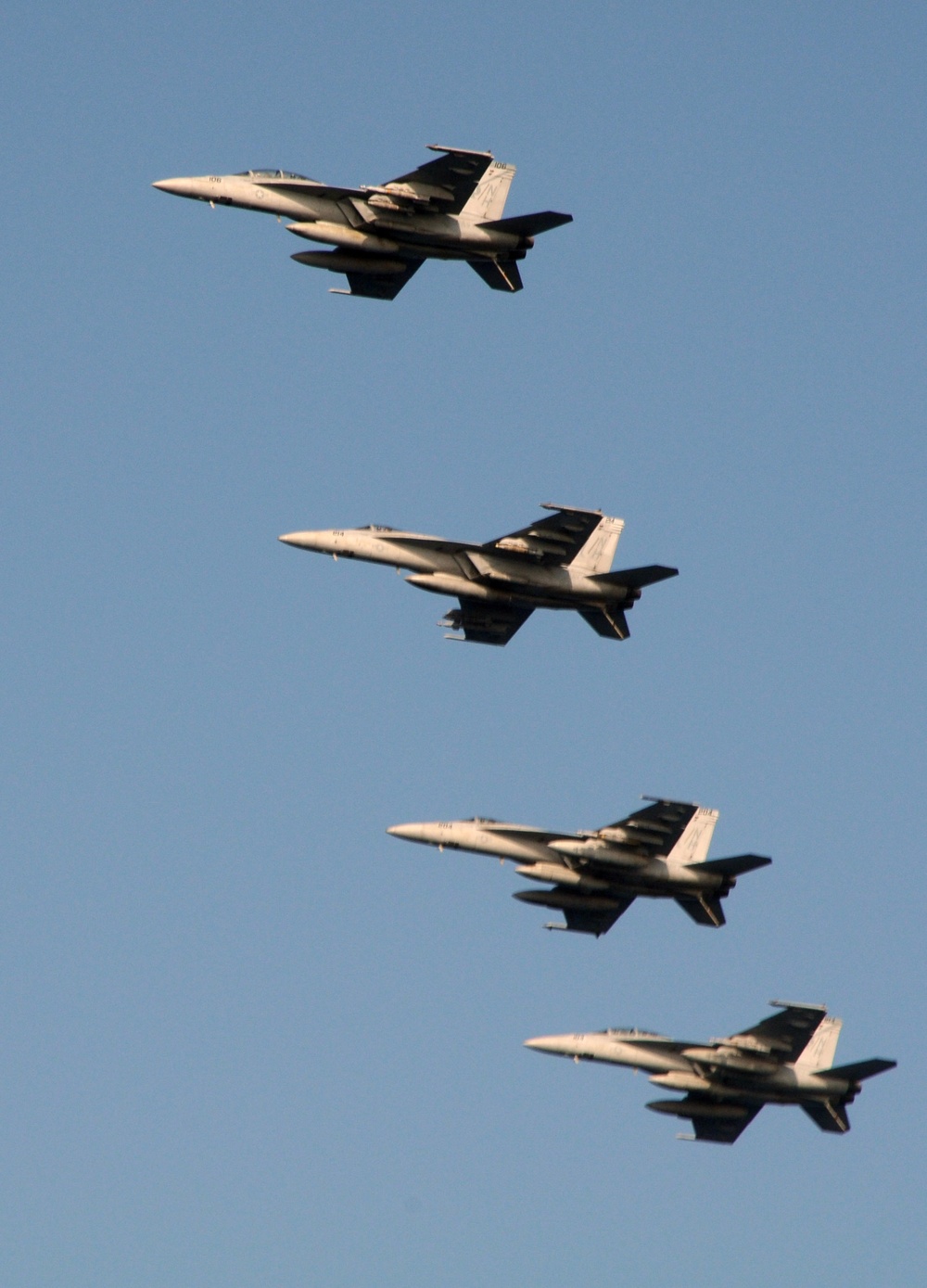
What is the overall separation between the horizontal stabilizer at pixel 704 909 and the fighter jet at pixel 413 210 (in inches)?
1002

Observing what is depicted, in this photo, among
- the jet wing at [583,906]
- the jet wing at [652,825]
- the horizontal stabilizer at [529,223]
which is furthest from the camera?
the jet wing at [583,906]

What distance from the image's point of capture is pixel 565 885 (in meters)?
89.9

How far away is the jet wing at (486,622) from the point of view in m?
88.6

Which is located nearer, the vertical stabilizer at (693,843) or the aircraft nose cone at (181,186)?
the aircraft nose cone at (181,186)

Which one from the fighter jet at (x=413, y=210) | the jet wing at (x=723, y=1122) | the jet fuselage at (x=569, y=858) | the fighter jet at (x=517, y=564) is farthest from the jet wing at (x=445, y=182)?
the jet wing at (x=723, y=1122)

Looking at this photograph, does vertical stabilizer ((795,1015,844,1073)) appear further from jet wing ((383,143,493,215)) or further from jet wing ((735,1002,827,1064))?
jet wing ((383,143,493,215))

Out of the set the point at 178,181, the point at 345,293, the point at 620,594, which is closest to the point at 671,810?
the point at 620,594

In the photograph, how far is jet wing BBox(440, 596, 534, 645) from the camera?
88.6m

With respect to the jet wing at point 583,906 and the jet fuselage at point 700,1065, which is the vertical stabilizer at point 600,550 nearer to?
the jet wing at point 583,906

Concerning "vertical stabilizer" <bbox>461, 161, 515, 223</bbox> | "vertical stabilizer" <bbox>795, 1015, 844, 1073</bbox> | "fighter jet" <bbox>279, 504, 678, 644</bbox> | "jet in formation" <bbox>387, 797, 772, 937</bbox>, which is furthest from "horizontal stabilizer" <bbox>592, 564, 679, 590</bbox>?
"vertical stabilizer" <bbox>795, 1015, 844, 1073</bbox>

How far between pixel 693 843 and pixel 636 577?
12.2 meters

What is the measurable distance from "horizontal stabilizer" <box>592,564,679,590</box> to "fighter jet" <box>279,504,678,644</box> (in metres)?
0.04

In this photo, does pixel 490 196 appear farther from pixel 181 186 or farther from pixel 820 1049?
pixel 820 1049

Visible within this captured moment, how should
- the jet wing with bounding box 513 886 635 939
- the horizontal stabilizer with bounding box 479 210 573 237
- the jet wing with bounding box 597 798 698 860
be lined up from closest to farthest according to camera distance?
the horizontal stabilizer with bounding box 479 210 573 237, the jet wing with bounding box 597 798 698 860, the jet wing with bounding box 513 886 635 939
